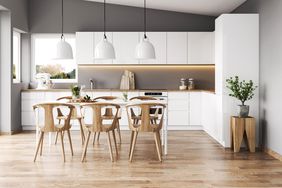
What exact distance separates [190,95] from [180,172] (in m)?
4.08

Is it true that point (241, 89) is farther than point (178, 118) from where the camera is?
No

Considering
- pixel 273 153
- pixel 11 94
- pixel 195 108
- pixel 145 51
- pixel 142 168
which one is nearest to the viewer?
pixel 142 168

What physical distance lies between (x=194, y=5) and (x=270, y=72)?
2.83 m

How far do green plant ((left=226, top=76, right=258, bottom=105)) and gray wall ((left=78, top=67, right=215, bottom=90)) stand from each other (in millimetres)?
2923

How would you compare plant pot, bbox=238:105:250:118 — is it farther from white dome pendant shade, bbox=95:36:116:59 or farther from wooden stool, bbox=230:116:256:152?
white dome pendant shade, bbox=95:36:116:59

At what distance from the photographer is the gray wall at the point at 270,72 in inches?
221

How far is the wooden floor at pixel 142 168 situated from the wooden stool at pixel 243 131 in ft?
0.60

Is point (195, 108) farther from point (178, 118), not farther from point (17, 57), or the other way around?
point (17, 57)

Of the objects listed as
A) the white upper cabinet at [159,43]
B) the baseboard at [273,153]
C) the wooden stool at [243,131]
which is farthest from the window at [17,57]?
the baseboard at [273,153]

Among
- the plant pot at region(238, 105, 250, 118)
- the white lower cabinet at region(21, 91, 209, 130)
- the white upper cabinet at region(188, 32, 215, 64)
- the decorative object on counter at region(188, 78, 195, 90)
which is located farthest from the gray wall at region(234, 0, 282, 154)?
the decorative object on counter at region(188, 78, 195, 90)

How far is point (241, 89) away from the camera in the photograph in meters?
6.38

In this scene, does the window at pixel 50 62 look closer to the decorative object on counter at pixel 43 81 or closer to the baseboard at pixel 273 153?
the decorative object on counter at pixel 43 81

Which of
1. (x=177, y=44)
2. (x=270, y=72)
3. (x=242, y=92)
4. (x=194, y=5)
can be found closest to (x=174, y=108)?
(x=177, y=44)

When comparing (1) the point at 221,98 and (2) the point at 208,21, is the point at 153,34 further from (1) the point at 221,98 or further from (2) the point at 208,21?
(1) the point at 221,98
